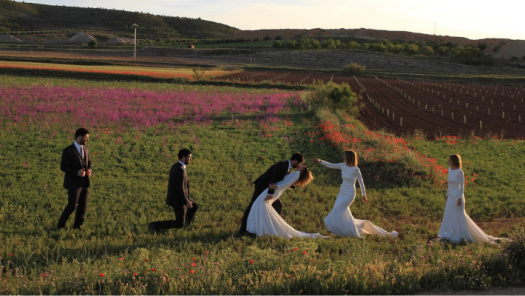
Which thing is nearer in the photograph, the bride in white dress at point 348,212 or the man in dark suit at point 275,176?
the man in dark suit at point 275,176

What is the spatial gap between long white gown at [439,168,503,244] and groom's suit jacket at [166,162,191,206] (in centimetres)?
542

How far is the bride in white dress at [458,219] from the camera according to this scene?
875 cm

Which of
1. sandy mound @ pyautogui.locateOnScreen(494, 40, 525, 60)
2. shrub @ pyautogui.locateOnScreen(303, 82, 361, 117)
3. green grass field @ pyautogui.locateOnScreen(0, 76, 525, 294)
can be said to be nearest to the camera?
green grass field @ pyautogui.locateOnScreen(0, 76, 525, 294)

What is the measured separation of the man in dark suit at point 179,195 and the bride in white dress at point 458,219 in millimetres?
5345

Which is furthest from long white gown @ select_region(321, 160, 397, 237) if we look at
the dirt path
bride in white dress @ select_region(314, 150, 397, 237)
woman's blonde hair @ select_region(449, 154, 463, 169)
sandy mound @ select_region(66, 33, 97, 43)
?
sandy mound @ select_region(66, 33, 97, 43)

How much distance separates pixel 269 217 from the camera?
8617 mm

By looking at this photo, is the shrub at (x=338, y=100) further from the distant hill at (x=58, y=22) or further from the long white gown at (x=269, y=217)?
the distant hill at (x=58, y=22)

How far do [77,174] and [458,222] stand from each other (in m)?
7.77

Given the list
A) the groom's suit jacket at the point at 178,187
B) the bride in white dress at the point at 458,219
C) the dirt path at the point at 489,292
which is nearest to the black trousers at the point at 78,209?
the groom's suit jacket at the point at 178,187

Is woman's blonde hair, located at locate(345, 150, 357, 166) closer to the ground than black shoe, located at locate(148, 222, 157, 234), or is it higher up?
higher up

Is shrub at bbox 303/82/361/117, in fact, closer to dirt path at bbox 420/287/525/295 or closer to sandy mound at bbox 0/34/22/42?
dirt path at bbox 420/287/525/295

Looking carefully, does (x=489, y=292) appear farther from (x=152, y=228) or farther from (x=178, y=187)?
(x=152, y=228)

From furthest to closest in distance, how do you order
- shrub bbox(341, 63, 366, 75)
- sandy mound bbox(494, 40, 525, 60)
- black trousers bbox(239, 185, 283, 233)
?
sandy mound bbox(494, 40, 525, 60) < shrub bbox(341, 63, 366, 75) < black trousers bbox(239, 185, 283, 233)

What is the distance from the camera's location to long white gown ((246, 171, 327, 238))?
855 cm
